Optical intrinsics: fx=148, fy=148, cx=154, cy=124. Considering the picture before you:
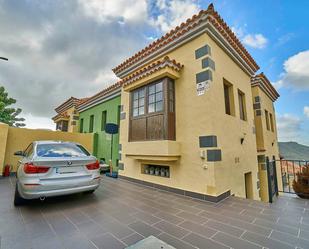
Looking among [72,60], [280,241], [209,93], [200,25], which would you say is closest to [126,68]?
[72,60]

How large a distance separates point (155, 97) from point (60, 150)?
10.5 ft

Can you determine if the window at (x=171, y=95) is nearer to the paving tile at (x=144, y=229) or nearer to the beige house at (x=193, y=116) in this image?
the beige house at (x=193, y=116)

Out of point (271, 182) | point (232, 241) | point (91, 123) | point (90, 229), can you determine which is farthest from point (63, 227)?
point (91, 123)

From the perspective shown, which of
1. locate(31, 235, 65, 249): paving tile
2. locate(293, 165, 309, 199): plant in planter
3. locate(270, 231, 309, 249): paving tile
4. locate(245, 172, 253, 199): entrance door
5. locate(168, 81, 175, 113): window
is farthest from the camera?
locate(245, 172, 253, 199): entrance door

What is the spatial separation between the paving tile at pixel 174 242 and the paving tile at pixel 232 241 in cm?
47

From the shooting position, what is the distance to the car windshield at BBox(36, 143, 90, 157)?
3498 mm

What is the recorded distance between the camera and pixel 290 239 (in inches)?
84.0

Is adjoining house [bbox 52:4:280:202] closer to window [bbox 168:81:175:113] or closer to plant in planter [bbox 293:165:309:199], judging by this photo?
window [bbox 168:81:175:113]

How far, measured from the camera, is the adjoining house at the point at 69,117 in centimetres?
1223

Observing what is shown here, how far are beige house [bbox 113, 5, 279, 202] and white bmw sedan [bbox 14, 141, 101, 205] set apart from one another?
6.41 ft

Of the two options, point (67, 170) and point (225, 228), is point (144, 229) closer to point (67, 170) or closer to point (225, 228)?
point (225, 228)

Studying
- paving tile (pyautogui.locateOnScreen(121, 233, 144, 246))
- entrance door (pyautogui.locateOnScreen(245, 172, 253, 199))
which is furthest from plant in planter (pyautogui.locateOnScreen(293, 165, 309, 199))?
paving tile (pyautogui.locateOnScreen(121, 233, 144, 246))

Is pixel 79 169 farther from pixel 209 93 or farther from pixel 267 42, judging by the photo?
pixel 267 42

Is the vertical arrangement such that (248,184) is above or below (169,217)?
below
